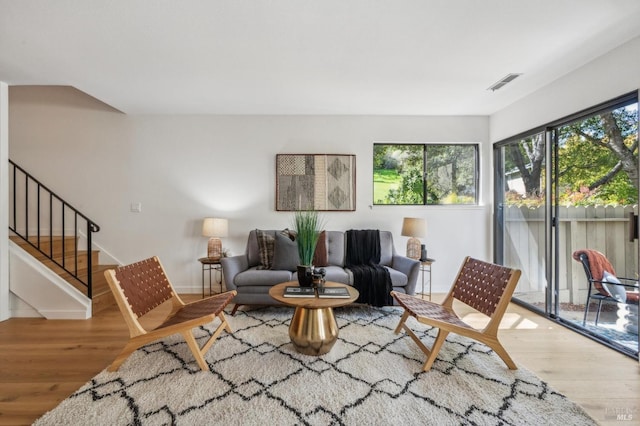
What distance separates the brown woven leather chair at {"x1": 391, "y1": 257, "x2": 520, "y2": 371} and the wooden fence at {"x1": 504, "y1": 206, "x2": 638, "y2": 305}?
4.25 ft

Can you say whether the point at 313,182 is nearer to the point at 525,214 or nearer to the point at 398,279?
the point at 398,279

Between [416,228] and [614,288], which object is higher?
[416,228]

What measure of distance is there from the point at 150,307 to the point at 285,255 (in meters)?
1.40

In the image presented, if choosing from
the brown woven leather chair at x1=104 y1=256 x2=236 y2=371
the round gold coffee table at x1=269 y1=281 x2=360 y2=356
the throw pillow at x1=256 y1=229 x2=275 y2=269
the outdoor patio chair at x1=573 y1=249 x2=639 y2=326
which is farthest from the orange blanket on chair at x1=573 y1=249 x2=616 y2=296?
the brown woven leather chair at x1=104 y1=256 x2=236 y2=371

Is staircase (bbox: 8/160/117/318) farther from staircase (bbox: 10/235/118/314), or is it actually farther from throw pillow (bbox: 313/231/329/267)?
throw pillow (bbox: 313/231/329/267)

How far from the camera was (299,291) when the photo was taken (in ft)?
7.22

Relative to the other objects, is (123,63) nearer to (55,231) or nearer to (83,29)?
(83,29)

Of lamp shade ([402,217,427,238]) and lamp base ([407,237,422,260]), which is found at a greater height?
lamp shade ([402,217,427,238])

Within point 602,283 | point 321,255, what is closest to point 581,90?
point 602,283

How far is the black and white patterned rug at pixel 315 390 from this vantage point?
1.45 m

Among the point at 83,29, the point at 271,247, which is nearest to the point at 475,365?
the point at 271,247

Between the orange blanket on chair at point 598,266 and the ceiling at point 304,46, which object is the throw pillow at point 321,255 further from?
the orange blanket on chair at point 598,266

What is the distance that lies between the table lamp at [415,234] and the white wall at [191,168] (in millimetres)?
293

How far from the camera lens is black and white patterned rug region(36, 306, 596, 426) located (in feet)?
4.77
